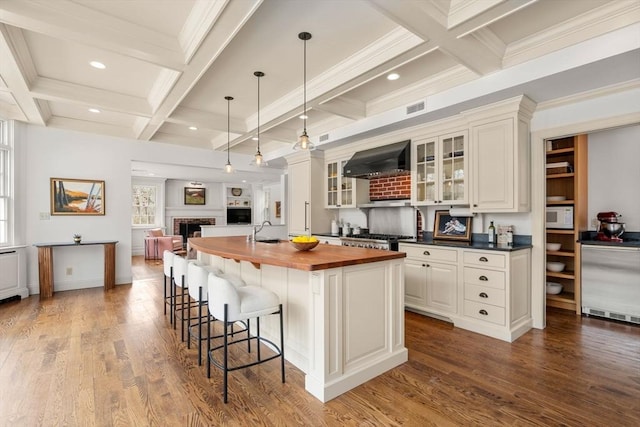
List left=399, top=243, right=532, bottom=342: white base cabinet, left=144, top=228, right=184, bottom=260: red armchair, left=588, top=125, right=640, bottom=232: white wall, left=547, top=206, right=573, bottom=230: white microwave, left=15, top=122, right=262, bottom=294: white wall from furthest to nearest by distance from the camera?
left=144, top=228, right=184, bottom=260: red armchair < left=15, top=122, right=262, bottom=294: white wall < left=547, top=206, right=573, bottom=230: white microwave < left=588, top=125, right=640, bottom=232: white wall < left=399, top=243, right=532, bottom=342: white base cabinet

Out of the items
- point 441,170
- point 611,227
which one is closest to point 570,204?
point 611,227

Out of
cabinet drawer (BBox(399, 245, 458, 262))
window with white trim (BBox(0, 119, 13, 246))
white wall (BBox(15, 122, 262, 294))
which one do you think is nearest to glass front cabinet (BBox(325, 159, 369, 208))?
cabinet drawer (BBox(399, 245, 458, 262))

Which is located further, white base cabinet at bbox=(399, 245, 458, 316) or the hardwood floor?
white base cabinet at bbox=(399, 245, 458, 316)

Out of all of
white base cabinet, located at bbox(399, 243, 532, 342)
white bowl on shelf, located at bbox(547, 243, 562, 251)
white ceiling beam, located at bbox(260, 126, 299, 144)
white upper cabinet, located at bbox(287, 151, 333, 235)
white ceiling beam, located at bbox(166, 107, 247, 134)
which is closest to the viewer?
white base cabinet, located at bbox(399, 243, 532, 342)

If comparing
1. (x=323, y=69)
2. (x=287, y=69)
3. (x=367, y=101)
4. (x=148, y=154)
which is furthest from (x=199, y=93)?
(x=148, y=154)

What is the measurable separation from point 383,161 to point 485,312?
221cm

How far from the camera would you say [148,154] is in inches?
238

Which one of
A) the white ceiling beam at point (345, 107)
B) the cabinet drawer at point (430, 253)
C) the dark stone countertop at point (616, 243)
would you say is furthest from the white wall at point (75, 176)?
the dark stone countertop at point (616, 243)

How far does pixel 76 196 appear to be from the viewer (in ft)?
17.7

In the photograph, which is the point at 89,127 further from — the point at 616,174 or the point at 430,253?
the point at 616,174

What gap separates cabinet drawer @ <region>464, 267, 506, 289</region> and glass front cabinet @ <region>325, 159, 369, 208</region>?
2207mm

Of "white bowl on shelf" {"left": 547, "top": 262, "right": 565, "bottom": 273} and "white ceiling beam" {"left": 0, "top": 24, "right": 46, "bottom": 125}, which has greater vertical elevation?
"white ceiling beam" {"left": 0, "top": 24, "right": 46, "bottom": 125}

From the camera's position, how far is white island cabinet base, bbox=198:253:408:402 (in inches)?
86.9

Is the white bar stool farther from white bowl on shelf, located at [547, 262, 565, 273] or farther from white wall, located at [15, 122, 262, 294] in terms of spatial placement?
white wall, located at [15, 122, 262, 294]
